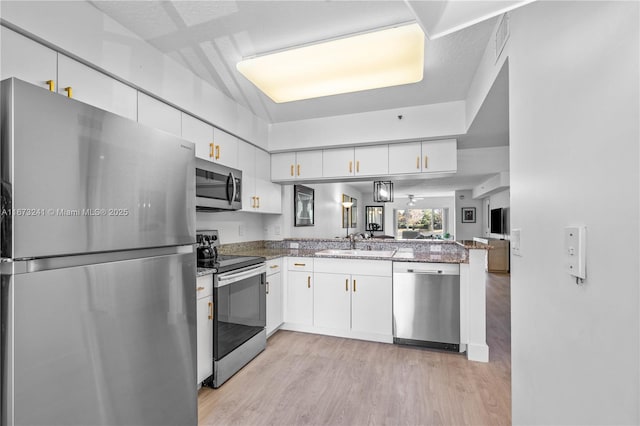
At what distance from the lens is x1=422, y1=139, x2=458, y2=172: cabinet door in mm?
3145

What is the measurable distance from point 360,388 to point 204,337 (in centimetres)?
116

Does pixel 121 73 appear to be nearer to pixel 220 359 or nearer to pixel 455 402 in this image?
pixel 220 359

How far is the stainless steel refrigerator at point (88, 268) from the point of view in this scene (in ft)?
3.12

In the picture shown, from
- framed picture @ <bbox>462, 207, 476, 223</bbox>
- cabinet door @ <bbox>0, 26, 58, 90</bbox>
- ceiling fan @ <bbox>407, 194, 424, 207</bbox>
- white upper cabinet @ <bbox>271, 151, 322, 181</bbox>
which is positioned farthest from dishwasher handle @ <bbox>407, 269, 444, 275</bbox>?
ceiling fan @ <bbox>407, 194, 424, 207</bbox>

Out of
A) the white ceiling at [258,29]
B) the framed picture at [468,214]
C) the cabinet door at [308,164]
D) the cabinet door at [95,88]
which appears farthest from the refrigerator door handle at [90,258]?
the framed picture at [468,214]

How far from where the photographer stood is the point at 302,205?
425 cm

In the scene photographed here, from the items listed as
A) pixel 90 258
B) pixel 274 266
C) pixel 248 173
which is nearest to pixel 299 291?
pixel 274 266

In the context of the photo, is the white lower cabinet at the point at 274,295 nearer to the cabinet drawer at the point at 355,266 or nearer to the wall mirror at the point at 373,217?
the cabinet drawer at the point at 355,266

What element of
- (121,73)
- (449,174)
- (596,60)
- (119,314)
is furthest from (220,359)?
(449,174)

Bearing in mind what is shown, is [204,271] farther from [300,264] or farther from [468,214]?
[468,214]

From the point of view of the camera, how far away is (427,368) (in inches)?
98.4

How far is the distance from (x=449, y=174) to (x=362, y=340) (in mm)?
1939

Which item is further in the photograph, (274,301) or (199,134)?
(274,301)

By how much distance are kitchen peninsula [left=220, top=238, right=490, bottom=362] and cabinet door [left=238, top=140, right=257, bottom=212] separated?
0.52m
